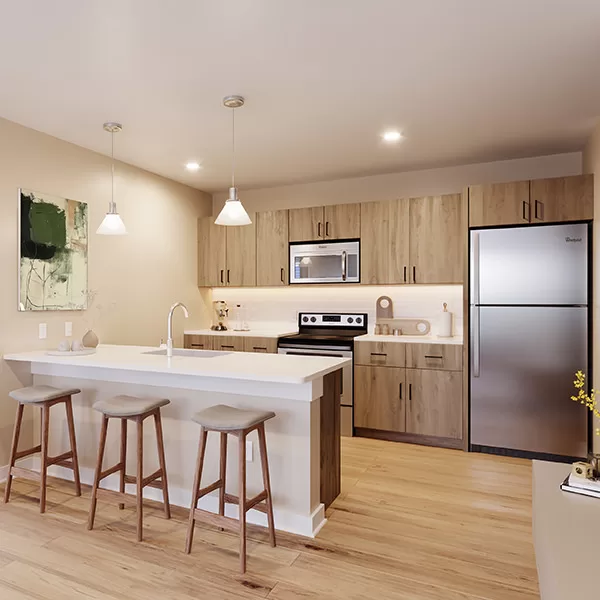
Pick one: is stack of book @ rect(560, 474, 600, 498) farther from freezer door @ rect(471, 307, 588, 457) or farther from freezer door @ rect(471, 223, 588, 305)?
freezer door @ rect(471, 223, 588, 305)

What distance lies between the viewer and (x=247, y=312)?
5492 millimetres

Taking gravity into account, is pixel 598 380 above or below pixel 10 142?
below

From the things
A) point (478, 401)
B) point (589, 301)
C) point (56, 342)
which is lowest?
point (478, 401)

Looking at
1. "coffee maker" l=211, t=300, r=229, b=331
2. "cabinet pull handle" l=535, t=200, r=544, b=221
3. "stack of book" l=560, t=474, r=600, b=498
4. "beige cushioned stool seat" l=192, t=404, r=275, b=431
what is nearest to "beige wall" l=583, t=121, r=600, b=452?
"cabinet pull handle" l=535, t=200, r=544, b=221

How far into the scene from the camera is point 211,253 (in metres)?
5.25

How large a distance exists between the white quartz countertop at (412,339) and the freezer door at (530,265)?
1.51 feet

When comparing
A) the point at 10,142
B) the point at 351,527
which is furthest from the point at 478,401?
the point at 10,142

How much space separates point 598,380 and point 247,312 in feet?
11.7

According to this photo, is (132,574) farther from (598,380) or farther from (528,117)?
(528,117)

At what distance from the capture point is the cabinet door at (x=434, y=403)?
13.0 feet

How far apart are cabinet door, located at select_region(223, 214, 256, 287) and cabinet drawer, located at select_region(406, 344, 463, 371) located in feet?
6.25

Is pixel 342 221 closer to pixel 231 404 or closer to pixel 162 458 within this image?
pixel 231 404

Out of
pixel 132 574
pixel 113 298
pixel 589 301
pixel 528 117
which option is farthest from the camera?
Result: pixel 113 298

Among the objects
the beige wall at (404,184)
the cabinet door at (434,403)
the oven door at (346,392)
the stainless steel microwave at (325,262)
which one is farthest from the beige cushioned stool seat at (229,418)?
the beige wall at (404,184)
